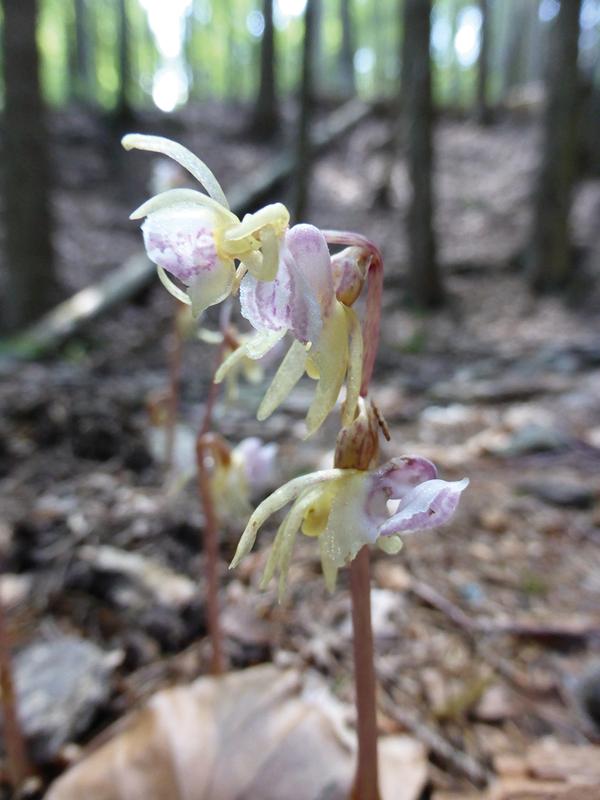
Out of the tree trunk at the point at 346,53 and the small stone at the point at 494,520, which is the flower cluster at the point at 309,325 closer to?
the small stone at the point at 494,520

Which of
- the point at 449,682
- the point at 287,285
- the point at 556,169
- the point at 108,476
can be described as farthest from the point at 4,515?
the point at 556,169

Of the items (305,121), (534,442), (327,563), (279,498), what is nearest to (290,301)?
(279,498)

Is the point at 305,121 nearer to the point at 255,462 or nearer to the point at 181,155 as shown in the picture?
the point at 255,462

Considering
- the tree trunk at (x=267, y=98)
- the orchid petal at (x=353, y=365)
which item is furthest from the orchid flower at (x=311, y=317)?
the tree trunk at (x=267, y=98)

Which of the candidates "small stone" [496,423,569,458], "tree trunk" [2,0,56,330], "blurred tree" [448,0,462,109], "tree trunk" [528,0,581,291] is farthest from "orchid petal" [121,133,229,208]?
"blurred tree" [448,0,462,109]

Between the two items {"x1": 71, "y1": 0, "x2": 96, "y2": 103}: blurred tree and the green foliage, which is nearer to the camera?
{"x1": 71, "y1": 0, "x2": 96, "y2": 103}: blurred tree

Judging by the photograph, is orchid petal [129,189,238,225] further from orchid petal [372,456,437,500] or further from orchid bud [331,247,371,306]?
orchid petal [372,456,437,500]

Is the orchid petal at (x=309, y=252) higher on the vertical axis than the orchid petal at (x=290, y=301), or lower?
higher
